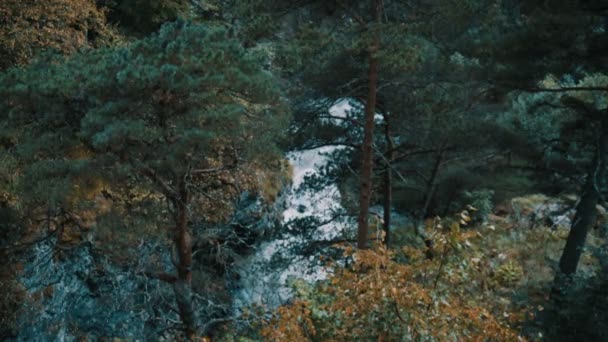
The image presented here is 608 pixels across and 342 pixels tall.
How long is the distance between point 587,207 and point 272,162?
4761 mm

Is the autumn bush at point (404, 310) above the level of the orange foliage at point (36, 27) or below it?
below

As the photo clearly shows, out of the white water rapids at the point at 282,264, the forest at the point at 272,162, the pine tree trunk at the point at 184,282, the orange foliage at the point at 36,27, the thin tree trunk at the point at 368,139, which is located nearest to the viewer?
the forest at the point at 272,162

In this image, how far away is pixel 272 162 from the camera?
654cm

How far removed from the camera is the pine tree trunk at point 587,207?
284 inches

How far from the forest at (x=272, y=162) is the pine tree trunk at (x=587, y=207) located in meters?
0.03

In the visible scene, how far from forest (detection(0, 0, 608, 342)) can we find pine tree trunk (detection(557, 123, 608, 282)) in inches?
1.1

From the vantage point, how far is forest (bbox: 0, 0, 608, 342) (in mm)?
4360

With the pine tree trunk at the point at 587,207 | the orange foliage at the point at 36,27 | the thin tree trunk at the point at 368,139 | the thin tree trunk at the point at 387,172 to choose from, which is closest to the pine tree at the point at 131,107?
the thin tree trunk at the point at 368,139

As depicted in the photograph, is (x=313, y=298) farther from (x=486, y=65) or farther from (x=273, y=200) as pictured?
(x=273, y=200)

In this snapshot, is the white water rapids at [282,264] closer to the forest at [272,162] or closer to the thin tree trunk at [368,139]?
the forest at [272,162]

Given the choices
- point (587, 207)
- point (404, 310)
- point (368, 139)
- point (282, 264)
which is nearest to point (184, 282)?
point (282, 264)

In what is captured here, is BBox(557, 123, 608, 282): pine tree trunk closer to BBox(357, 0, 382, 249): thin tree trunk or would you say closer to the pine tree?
BBox(357, 0, 382, 249): thin tree trunk

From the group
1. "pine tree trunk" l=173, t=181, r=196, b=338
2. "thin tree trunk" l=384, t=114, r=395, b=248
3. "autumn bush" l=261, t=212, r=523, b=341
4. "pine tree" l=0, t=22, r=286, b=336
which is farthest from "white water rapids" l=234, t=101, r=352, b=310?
"autumn bush" l=261, t=212, r=523, b=341

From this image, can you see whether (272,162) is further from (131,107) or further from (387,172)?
(387,172)
